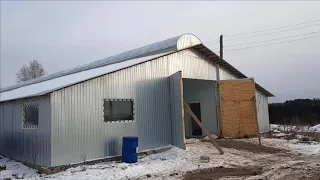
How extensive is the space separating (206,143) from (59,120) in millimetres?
7589

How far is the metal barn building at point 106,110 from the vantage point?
1159 centimetres

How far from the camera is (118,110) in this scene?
44.2ft

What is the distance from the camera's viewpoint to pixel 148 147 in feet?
47.0

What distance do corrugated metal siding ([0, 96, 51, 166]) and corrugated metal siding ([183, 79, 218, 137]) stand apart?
10647 millimetres

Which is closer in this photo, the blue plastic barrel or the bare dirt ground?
the bare dirt ground

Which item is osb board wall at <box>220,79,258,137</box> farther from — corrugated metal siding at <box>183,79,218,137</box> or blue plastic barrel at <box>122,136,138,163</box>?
blue plastic barrel at <box>122,136,138,163</box>

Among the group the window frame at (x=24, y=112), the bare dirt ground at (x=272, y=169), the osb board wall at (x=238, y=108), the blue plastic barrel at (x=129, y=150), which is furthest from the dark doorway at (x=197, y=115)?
the window frame at (x=24, y=112)

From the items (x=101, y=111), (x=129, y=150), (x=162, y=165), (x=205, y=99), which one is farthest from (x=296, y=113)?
(x=101, y=111)

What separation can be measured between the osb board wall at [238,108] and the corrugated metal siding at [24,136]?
10.7 m

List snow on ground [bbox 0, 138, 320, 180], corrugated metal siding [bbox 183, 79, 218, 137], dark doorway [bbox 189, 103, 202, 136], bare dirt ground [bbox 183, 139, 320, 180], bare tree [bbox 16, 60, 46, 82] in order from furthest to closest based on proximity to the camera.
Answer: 1. bare tree [bbox 16, 60, 46, 82]
2. dark doorway [bbox 189, 103, 202, 136]
3. corrugated metal siding [bbox 183, 79, 218, 137]
4. snow on ground [bbox 0, 138, 320, 180]
5. bare dirt ground [bbox 183, 139, 320, 180]

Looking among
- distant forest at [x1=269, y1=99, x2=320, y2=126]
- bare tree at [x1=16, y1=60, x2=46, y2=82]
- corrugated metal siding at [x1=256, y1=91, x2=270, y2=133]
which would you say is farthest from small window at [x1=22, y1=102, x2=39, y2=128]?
bare tree at [x1=16, y1=60, x2=46, y2=82]

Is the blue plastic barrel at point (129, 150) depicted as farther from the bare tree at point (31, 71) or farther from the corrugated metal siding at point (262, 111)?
the bare tree at point (31, 71)

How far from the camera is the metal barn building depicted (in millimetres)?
11594

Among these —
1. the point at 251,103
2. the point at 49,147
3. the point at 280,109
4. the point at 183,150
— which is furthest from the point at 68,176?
the point at 280,109
